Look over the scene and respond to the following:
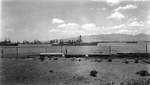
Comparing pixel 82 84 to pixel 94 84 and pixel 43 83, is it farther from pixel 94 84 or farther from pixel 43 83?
pixel 43 83

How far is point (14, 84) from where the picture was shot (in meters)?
21.3

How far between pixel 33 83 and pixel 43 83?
128 centimetres

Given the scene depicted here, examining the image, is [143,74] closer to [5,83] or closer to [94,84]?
[94,84]

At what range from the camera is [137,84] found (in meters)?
16.5

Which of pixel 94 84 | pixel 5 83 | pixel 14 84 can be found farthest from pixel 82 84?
pixel 5 83

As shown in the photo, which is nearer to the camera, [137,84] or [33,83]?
[137,84]

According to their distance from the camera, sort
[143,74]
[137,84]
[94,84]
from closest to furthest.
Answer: [137,84] < [94,84] < [143,74]

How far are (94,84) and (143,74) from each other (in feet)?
32.7

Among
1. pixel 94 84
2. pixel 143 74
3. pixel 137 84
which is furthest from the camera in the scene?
pixel 143 74

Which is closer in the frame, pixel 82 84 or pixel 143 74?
pixel 82 84

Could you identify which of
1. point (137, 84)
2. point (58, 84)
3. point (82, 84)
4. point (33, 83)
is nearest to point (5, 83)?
point (33, 83)

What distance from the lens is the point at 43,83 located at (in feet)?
71.8

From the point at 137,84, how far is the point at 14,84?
567 inches

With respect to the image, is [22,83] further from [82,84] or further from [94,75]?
[94,75]
